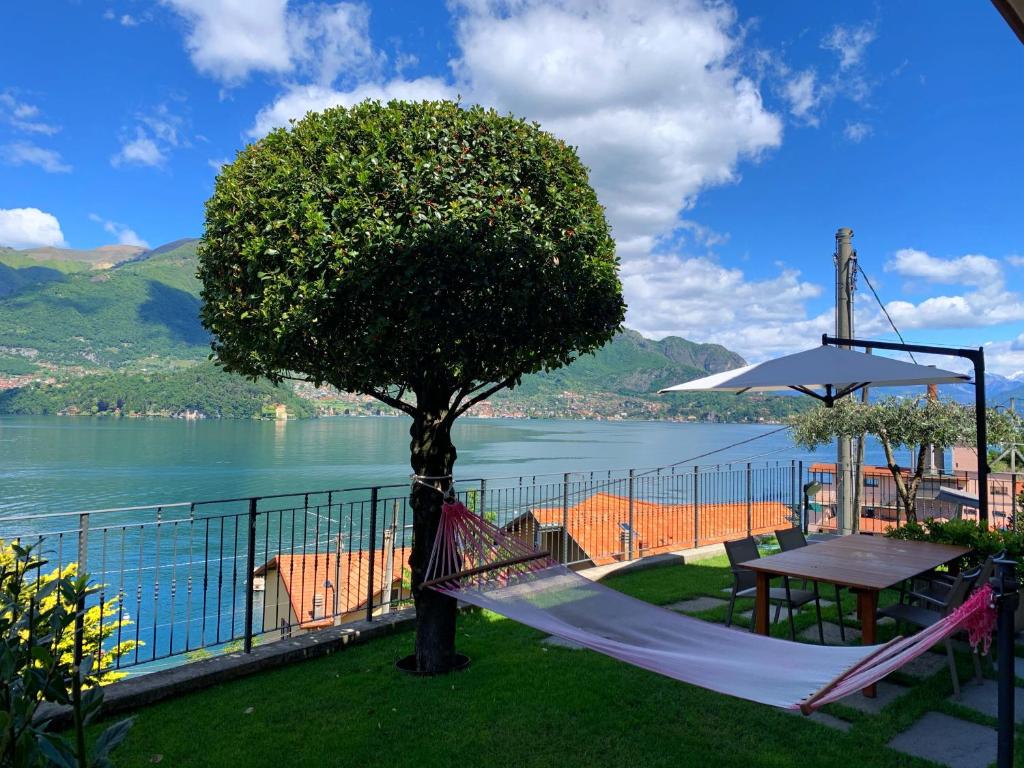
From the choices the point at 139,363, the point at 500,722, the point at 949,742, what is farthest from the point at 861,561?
the point at 139,363

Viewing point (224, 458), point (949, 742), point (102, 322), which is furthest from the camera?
point (102, 322)

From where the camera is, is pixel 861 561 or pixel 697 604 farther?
pixel 697 604

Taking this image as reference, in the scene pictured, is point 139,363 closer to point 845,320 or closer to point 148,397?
point 148,397

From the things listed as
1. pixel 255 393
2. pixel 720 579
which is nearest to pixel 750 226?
pixel 720 579

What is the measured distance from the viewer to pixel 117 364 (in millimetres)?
146375

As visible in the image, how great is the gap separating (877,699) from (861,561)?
4.15 ft

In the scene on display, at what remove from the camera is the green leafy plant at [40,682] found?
90 centimetres

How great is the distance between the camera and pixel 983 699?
12.2 feet

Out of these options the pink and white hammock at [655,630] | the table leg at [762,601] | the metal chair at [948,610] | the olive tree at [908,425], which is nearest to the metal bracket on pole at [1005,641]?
the pink and white hammock at [655,630]

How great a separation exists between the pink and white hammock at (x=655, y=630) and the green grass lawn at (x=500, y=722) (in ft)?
1.53

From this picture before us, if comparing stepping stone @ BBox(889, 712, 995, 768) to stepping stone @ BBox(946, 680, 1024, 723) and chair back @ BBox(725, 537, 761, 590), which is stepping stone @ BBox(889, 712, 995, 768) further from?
chair back @ BBox(725, 537, 761, 590)

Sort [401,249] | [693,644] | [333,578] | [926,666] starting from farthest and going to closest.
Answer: [333,578]
[926,666]
[401,249]
[693,644]

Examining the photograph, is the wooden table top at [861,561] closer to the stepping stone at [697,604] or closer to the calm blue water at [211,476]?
the stepping stone at [697,604]

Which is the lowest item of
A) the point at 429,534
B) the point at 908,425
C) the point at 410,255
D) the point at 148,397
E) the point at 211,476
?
the point at 211,476
